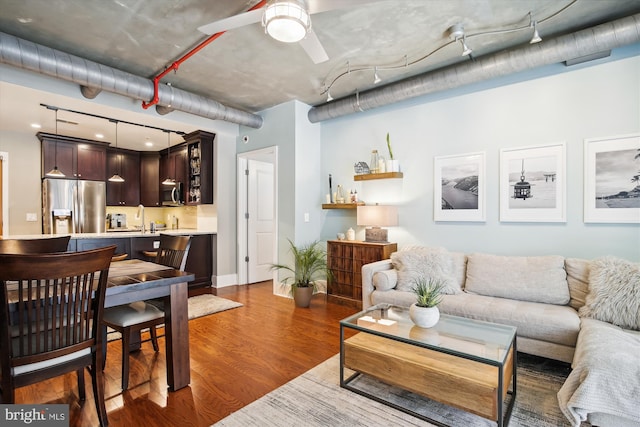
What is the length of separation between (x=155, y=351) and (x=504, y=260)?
336 cm

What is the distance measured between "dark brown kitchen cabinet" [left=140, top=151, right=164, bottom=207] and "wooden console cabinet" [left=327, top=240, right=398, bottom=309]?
14.7 feet

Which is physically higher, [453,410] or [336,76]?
[336,76]

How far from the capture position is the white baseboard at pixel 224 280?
5207 mm

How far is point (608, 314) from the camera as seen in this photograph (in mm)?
2266

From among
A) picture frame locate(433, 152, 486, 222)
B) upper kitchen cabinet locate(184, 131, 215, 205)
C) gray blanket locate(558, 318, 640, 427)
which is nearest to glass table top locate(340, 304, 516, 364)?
gray blanket locate(558, 318, 640, 427)

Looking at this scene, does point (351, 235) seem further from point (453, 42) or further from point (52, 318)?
point (52, 318)

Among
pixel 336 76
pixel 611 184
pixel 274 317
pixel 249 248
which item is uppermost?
pixel 336 76

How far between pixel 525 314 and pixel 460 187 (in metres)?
1.63

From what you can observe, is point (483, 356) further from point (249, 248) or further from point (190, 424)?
point (249, 248)

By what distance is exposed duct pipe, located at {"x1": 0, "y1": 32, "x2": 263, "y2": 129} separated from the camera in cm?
267

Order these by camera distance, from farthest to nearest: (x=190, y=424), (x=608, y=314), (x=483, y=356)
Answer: (x=608, y=314), (x=190, y=424), (x=483, y=356)

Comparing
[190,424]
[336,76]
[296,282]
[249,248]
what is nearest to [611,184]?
[336,76]

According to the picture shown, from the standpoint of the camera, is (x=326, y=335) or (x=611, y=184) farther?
(x=326, y=335)

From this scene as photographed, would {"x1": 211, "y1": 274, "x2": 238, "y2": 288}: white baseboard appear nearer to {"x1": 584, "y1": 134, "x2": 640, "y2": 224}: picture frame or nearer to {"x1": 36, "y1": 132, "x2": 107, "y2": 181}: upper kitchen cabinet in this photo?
{"x1": 36, "y1": 132, "x2": 107, "y2": 181}: upper kitchen cabinet
